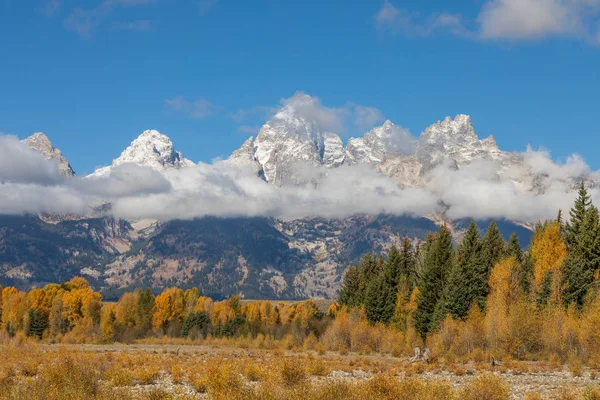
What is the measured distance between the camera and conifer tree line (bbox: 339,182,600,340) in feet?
243

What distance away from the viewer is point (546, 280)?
3007 inches

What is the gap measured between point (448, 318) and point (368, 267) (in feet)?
174

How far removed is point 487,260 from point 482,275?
7476 millimetres

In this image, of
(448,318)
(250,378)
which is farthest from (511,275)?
(250,378)

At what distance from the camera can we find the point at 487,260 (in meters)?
92.2

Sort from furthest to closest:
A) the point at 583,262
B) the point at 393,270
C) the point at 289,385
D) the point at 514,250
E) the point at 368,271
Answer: the point at 368,271, the point at 393,270, the point at 514,250, the point at 583,262, the point at 289,385

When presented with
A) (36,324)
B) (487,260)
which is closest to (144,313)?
(36,324)

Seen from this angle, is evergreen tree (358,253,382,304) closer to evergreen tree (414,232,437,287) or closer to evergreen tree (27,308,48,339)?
evergreen tree (414,232,437,287)

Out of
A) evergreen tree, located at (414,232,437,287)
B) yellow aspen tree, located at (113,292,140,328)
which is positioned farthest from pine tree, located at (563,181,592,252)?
yellow aspen tree, located at (113,292,140,328)

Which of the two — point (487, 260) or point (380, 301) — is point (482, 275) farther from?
point (380, 301)

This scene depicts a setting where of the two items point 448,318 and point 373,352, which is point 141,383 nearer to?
point 448,318

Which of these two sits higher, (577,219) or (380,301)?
(577,219)

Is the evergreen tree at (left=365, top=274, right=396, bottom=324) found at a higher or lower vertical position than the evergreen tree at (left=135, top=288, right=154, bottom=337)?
higher

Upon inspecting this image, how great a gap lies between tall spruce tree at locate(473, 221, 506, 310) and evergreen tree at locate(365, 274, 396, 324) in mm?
21301
